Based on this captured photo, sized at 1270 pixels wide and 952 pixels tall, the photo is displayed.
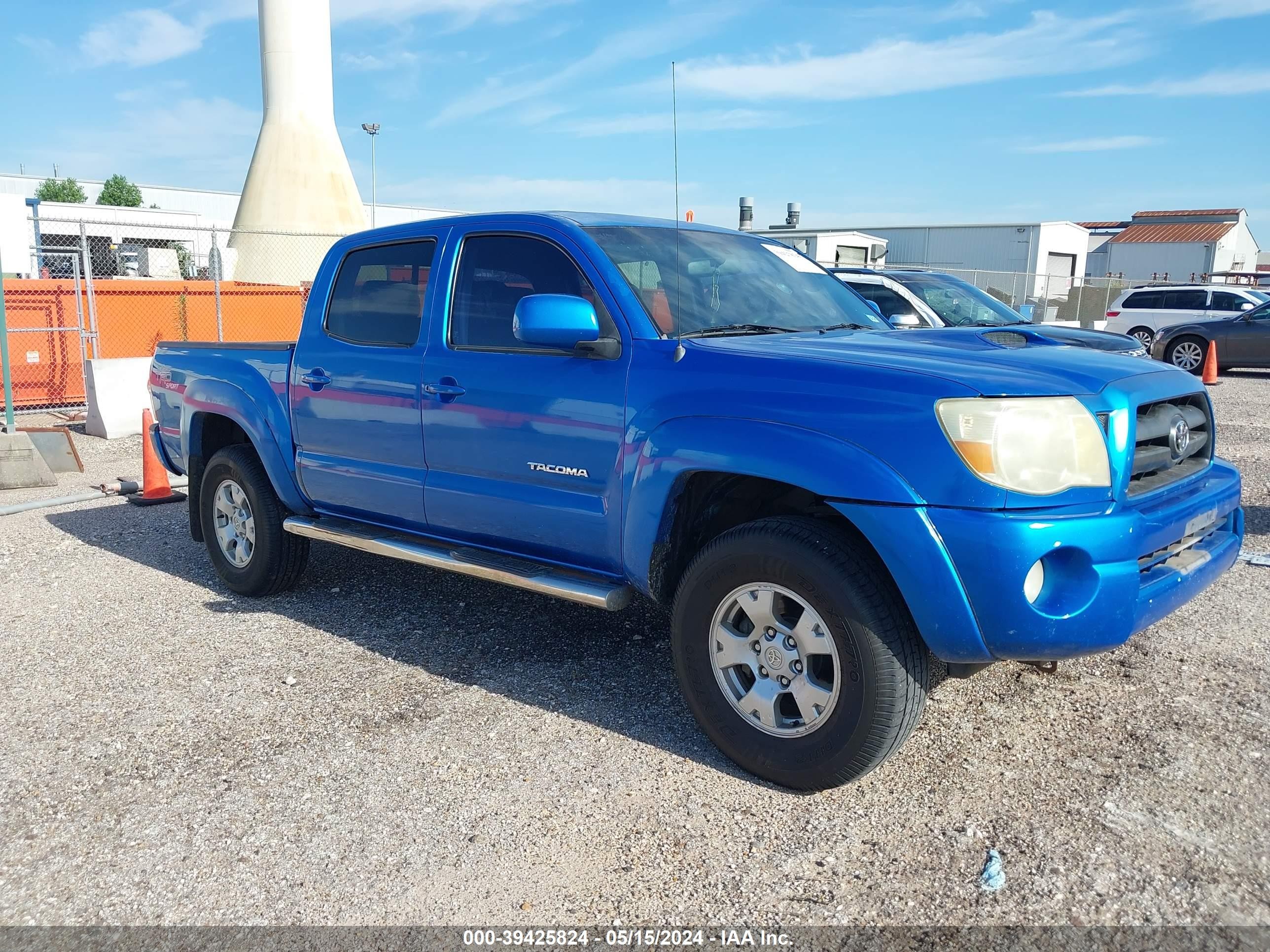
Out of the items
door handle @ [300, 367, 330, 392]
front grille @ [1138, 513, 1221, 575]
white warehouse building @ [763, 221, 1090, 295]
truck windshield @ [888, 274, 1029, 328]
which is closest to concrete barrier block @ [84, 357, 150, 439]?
door handle @ [300, 367, 330, 392]

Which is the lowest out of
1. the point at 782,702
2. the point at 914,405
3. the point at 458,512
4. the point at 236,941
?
the point at 236,941

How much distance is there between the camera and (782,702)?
11.5 feet

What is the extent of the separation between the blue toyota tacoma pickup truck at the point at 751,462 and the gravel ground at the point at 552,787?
1.35ft

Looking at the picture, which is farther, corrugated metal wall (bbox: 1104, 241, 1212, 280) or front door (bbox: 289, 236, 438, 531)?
corrugated metal wall (bbox: 1104, 241, 1212, 280)

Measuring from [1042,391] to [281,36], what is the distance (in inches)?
1128

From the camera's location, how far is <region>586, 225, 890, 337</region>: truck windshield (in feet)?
13.2

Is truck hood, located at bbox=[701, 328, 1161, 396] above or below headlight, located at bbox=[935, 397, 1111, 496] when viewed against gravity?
above

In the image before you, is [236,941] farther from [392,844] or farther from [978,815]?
[978,815]

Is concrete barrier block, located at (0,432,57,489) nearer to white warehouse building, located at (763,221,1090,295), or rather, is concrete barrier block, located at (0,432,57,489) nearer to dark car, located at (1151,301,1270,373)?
dark car, located at (1151,301,1270,373)

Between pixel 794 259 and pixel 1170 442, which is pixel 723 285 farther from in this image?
pixel 1170 442

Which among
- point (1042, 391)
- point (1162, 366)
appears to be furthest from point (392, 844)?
point (1162, 366)

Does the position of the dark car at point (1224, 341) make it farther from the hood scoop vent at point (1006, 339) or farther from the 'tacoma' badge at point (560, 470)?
the 'tacoma' badge at point (560, 470)

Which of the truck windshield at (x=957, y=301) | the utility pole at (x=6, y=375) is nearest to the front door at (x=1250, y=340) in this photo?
the truck windshield at (x=957, y=301)

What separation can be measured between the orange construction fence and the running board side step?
7.31 m
